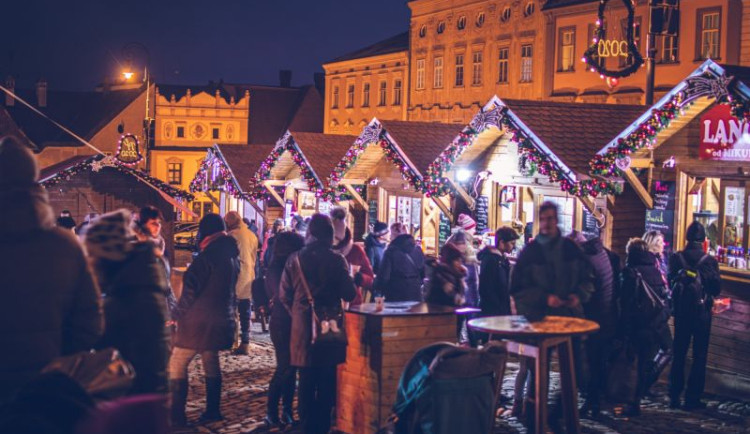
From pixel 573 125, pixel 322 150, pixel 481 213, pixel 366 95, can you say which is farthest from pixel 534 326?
pixel 366 95

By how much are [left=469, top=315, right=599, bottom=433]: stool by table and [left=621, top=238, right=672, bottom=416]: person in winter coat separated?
4.93 feet

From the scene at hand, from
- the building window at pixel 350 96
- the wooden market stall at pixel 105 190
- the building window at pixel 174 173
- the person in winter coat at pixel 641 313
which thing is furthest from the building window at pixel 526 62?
the person in winter coat at pixel 641 313

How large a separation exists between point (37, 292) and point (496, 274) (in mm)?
6484

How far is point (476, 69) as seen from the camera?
4616cm

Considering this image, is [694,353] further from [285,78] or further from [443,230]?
[285,78]

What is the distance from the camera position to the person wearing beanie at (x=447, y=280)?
947 centimetres

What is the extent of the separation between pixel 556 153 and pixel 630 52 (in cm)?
429

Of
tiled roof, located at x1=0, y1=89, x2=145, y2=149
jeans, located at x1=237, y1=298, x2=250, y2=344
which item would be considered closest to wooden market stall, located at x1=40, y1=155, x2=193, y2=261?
jeans, located at x1=237, y1=298, x2=250, y2=344

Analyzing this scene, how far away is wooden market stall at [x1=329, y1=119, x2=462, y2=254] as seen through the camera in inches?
716

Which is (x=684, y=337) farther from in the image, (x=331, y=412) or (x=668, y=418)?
(x=331, y=412)

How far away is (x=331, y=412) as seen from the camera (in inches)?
338

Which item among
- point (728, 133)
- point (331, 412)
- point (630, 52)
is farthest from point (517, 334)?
point (630, 52)

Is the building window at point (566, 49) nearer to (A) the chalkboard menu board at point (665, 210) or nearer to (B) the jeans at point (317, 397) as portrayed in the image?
(A) the chalkboard menu board at point (665, 210)

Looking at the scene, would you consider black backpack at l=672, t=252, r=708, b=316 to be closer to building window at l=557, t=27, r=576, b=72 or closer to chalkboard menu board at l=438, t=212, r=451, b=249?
chalkboard menu board at l=438, t=212, r=451, b=249
